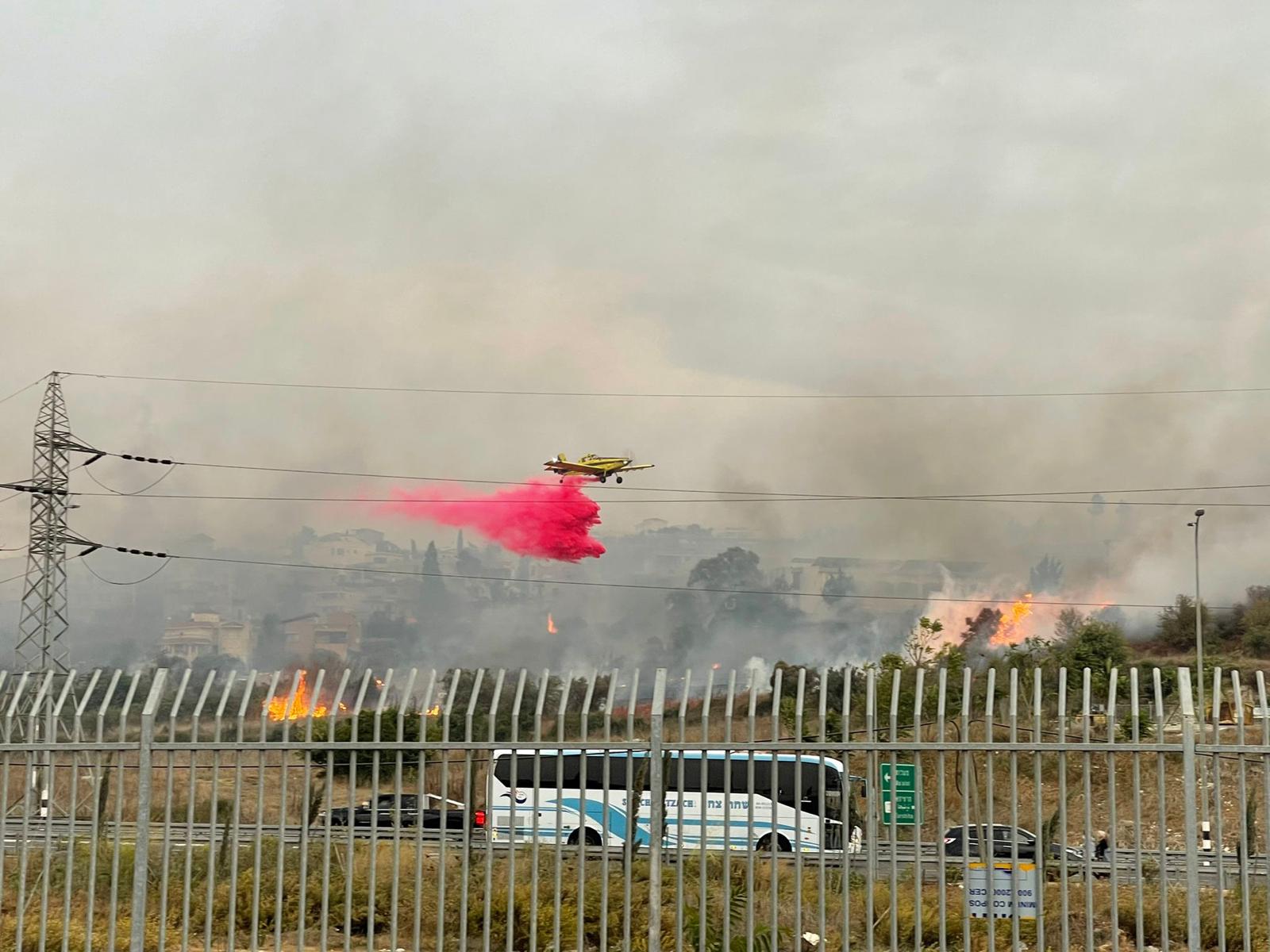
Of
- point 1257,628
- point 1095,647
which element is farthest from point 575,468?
point 1257,628

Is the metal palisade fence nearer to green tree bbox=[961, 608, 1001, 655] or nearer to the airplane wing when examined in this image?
the airplane wing

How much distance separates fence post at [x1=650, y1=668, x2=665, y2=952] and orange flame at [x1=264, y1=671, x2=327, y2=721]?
245 cm

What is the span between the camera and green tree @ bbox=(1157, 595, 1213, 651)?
9244 cm

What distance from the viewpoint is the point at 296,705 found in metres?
10.5

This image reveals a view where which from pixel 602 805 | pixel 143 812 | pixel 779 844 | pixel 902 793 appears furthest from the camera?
pixel 779 844

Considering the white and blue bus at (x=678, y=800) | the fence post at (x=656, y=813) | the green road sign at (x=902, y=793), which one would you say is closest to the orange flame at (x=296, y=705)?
the white and blue bus at (x=678, y=800)

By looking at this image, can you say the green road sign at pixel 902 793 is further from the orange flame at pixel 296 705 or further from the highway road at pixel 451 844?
the orange flame at pixel 296 705

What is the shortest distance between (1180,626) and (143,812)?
312 ft

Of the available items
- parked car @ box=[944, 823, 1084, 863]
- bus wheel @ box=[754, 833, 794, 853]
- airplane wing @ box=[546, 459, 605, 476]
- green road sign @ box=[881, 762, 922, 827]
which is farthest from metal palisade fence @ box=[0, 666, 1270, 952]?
airplane wing @ box=[546, 459, 605, 476]

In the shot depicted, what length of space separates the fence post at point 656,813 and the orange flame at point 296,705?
2.45 metres

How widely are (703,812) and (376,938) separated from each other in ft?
15.5

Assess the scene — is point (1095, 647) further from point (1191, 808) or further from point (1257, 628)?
point (1191, 808)

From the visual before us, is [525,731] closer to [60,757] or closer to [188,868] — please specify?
[188,868]

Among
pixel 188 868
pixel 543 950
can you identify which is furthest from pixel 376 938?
pixel 188 868
